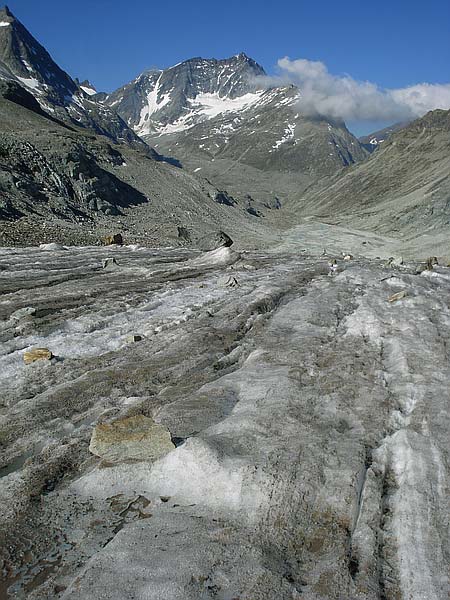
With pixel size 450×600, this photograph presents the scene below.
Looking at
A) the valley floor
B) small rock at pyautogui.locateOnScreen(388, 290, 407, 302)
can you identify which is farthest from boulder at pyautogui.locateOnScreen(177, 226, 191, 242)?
the valley floor

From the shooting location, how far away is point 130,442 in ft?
21.9

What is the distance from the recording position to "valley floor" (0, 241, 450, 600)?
501 cm

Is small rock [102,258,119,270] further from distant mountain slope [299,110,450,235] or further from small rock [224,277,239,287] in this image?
distant mountain slope [299,110,450,235]

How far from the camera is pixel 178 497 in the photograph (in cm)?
602

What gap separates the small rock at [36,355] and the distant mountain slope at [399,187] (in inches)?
2039

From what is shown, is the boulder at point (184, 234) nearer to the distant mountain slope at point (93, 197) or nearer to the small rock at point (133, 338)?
the distant mountain slope at point (93, 197)

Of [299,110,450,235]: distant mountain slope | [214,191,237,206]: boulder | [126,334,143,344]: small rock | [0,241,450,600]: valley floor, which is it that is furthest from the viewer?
[214,191,237,206]: boulder

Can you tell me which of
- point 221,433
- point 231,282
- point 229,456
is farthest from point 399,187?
point 229,456

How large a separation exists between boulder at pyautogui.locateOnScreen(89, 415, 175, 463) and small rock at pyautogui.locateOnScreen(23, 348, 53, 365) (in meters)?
3.47

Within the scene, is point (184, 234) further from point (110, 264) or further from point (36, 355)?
point (36, 355)

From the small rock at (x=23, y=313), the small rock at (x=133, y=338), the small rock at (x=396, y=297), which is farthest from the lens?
the small rock at (x=396, y=297)

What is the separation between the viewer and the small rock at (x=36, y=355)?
980cm

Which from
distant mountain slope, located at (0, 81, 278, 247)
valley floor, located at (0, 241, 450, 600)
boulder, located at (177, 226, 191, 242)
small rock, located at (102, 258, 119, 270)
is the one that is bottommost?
valley floor, located at (0, 241, 450, 600)

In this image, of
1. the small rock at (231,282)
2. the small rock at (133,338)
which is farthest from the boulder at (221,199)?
the small rock at (133,338)
